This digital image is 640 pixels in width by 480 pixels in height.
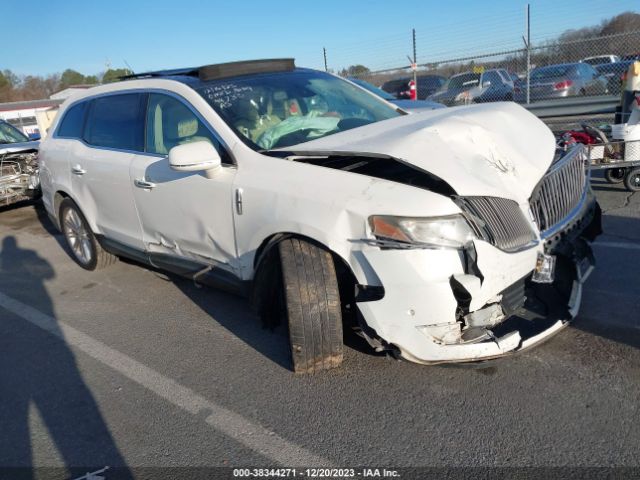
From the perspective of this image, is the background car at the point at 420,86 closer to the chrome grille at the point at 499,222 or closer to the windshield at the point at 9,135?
the windshield at the point at 9,135

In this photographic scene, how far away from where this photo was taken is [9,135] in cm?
948

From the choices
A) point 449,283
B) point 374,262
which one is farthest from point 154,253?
point 449,283

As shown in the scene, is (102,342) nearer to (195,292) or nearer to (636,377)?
Result: (195,292)

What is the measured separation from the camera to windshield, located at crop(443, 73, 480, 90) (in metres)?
14.5

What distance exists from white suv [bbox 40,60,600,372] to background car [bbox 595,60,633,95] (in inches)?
448

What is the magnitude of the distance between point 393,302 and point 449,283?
0.95 feet

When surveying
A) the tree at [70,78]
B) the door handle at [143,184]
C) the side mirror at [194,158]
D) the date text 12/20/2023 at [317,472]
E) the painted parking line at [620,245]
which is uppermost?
the tree at [70,78]

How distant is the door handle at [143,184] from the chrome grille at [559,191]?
2613 mm

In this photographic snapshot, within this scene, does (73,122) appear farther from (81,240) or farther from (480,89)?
(480,89)

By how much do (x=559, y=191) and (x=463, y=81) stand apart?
12.8m

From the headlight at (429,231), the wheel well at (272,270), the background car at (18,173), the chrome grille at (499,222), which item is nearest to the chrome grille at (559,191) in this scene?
the chrome grille at (499,222)

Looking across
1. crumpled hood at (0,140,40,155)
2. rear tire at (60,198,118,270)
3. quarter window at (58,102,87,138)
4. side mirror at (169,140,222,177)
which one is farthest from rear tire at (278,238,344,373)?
crumpled hood at (0,140,40,155)

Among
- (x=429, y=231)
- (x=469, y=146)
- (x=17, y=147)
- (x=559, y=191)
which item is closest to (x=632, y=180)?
(x=559, y=191)

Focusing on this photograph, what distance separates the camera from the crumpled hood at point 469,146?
111 inches
